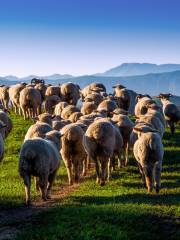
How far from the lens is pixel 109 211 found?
12672 mm

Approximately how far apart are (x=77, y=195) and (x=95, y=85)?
28359 millimetres

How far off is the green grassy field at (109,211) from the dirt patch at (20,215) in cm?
24

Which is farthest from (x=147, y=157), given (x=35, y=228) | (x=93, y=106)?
(x=93, y=106)

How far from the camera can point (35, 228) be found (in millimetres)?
11609

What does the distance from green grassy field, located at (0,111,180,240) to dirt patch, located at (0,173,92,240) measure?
0.24 metres

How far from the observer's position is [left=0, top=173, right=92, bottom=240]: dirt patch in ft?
38.1

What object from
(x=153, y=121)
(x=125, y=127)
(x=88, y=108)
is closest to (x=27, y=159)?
(x=125, y=127)

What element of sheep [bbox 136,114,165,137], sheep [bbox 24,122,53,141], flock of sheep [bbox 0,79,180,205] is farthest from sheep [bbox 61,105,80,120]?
sheep [bbox 24,122,53,141]

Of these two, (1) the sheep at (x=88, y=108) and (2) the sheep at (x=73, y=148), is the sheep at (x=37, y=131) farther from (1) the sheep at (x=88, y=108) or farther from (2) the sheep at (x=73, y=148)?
(1) the sheep at (x=88, y=108)

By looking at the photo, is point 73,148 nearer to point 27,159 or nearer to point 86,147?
point 86,147

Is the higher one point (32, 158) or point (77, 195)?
point (32, 158)

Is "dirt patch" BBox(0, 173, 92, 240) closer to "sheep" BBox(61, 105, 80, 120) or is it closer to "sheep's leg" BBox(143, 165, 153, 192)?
"sheep's leg" BBox(143, 165, 153, 192)

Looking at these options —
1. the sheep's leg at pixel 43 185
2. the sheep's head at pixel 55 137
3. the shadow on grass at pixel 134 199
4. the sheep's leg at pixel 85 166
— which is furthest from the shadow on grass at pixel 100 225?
the sheep's leg at pixel 85 166

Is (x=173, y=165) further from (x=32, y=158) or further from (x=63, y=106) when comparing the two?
(x=63, y=106)
